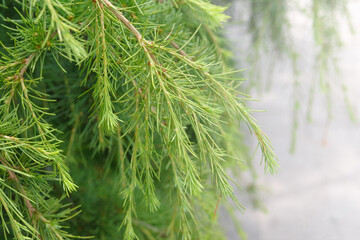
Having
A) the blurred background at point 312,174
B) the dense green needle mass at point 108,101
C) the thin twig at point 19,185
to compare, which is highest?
the dense green needle mass at point 108,101

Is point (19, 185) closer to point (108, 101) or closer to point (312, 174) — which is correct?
point (108, 101)

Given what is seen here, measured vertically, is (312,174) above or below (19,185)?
below

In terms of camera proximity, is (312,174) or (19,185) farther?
(312,174)

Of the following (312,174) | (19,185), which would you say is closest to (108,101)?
(19,185)

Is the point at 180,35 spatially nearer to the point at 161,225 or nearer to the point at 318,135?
the point at 161,225

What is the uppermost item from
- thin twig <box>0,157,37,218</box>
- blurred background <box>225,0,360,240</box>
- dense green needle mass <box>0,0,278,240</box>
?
dense green needle mass <box>0,0,278,240</box>

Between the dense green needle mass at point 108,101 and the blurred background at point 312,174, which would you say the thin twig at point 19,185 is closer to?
the dense green needle mass at point 108,101

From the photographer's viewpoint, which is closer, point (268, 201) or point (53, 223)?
point (53, 223)

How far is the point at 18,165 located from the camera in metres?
0.29

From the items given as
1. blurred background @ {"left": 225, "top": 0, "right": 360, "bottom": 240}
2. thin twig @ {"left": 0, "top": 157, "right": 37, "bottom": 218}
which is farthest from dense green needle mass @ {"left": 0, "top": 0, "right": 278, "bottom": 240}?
blurred background @ {"left": 225, "top": 0, "right": 360, "bottom": 240}

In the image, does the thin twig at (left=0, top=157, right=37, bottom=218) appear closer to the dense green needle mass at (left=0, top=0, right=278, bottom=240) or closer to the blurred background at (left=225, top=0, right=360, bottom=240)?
the dense green needle mass at (left=0, top=0, right=278, bottom=240)

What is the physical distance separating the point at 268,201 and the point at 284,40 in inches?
38.2

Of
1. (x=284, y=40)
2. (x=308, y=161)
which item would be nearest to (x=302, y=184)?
(x=308, y=161)

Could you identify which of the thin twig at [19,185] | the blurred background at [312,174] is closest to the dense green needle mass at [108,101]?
the thin twig at [19,185]
